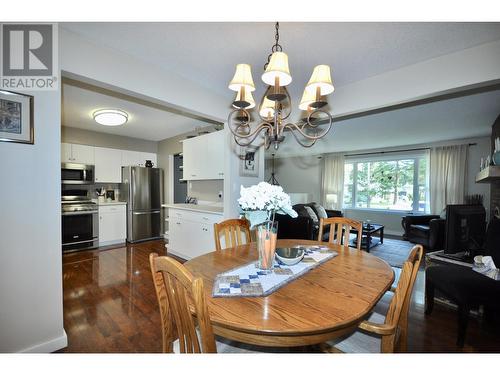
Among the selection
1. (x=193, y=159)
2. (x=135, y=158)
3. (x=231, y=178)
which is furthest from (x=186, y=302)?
(x=135, y=158)

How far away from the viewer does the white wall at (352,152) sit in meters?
4.90

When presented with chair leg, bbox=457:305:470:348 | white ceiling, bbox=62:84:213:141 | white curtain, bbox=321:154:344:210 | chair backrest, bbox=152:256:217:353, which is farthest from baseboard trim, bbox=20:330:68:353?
white curtain, bbox=321:154:344:210

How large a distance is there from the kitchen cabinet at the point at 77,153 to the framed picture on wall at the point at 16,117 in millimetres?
3148

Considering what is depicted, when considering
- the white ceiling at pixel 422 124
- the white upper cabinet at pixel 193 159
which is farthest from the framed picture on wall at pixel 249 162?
the white ceiling at pixel 422 124

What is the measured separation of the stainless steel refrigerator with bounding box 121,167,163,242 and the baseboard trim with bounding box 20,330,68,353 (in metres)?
3.11

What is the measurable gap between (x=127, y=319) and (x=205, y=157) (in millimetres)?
2388

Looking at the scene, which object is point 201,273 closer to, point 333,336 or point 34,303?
point 333,336

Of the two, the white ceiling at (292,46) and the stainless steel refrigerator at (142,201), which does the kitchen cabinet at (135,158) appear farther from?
the white ceiling at (292,46)

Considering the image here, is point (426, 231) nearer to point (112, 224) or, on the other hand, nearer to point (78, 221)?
point (112, 224)

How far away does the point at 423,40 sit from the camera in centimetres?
172

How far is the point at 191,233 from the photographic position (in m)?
3.57

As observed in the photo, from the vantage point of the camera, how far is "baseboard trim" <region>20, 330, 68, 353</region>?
152cm

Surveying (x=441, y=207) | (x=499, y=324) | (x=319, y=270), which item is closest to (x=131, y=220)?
(x=319, y=270)
